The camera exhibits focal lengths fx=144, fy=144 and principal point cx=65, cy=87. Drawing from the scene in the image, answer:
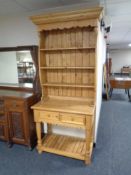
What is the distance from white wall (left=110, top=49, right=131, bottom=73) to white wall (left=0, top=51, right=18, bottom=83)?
11.7m

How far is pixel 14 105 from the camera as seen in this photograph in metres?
2.38

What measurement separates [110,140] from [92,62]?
1.54 m

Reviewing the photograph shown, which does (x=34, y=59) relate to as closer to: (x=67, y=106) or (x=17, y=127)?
(x=67, y=106)

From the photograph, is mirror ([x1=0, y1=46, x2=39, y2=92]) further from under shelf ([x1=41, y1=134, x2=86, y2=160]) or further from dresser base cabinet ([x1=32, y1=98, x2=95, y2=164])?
under shelf ([x1=41, y1=134, x2=86, y2=160])

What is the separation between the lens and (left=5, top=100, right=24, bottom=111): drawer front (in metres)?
2.33

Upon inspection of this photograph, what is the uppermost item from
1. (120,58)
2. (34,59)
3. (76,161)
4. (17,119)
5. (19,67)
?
(120,58)

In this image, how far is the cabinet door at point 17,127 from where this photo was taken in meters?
2.43

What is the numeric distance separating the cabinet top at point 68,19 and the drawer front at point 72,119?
4.29ft

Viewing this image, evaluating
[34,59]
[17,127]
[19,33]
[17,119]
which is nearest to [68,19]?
[34,59]

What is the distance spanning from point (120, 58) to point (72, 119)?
40.6 ft

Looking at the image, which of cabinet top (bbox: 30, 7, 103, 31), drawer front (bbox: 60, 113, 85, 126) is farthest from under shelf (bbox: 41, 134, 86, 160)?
cabinet top (bbox: 30, 7, 103, 31)

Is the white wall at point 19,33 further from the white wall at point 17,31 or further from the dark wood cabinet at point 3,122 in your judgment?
the dark wood cabinet at point 3,122

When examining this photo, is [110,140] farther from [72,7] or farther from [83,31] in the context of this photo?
[72,7]

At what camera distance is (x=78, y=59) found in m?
2.42
